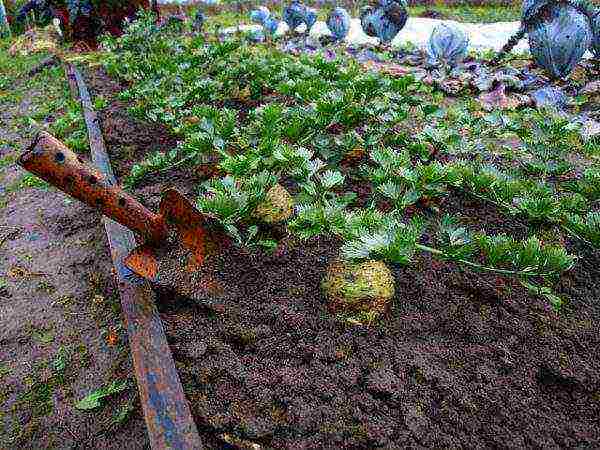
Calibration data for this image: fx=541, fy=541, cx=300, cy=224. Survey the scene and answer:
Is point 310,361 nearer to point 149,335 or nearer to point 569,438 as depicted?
point 149,335

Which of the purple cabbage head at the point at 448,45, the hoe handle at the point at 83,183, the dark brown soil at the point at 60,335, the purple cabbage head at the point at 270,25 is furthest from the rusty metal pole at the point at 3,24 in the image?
the hoe handle at the point at 83,183

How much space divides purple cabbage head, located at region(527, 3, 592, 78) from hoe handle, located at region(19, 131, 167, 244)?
12.2 feet

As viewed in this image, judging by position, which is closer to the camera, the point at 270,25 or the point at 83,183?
the point at 83,183

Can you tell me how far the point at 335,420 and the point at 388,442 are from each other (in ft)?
0.44

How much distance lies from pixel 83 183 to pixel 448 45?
402 cm

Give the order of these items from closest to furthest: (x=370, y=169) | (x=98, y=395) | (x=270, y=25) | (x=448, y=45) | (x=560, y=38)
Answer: (x=98, y=395) < (x=370, y=169) < (x=560, y=38) < (x=448, y=45) < (x=270, y=25)

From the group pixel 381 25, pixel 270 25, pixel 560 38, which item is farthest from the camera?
pixel 270 25

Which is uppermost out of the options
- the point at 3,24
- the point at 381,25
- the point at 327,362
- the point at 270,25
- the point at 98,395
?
the point at 327,362

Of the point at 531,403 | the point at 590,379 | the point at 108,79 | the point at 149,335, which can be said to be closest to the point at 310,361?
the point at 149,335

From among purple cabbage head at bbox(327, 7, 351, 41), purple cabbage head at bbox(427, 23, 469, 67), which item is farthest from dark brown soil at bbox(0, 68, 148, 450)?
purple cabbage head at bbox(327, 7, 351, 41)

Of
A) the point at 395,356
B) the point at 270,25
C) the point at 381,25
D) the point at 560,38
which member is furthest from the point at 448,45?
the point at 395,356

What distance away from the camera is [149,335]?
1514mm

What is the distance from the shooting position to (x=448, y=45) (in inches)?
185

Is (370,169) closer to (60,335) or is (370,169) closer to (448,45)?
(60,335)
